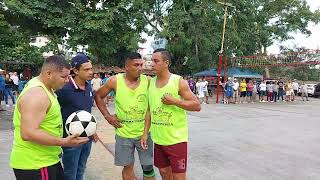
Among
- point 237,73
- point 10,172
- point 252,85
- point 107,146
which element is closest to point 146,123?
point 10,172

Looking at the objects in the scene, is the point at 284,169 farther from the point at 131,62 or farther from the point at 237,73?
the point at 237,73

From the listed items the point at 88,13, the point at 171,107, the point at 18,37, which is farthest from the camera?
the point at 88,13

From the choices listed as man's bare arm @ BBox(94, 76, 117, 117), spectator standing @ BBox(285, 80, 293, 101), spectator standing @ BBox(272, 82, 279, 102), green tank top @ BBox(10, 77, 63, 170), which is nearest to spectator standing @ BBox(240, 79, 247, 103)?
spectator standing @ BBox(272, 82, 279, 102)

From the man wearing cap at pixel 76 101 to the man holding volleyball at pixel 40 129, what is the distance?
2.65 feet

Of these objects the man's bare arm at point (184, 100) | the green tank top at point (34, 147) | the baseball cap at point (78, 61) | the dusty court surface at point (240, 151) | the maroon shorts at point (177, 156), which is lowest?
the dusty court surface at point (240, 151)

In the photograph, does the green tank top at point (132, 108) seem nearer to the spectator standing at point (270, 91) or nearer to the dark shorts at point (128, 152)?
the dark shorts at point (128, 152)

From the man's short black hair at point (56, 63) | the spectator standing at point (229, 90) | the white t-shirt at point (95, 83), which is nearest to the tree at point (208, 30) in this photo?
the spectator standing at point (229, 90)

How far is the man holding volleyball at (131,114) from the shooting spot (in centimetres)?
478

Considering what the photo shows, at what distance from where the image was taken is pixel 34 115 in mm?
3102

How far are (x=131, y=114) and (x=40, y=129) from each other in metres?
1.68

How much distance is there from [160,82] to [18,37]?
11779 millimetres

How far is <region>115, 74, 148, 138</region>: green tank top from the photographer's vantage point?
188 inches

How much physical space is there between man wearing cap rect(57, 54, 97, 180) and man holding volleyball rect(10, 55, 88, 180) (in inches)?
31.8

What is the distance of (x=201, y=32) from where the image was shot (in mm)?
32531
